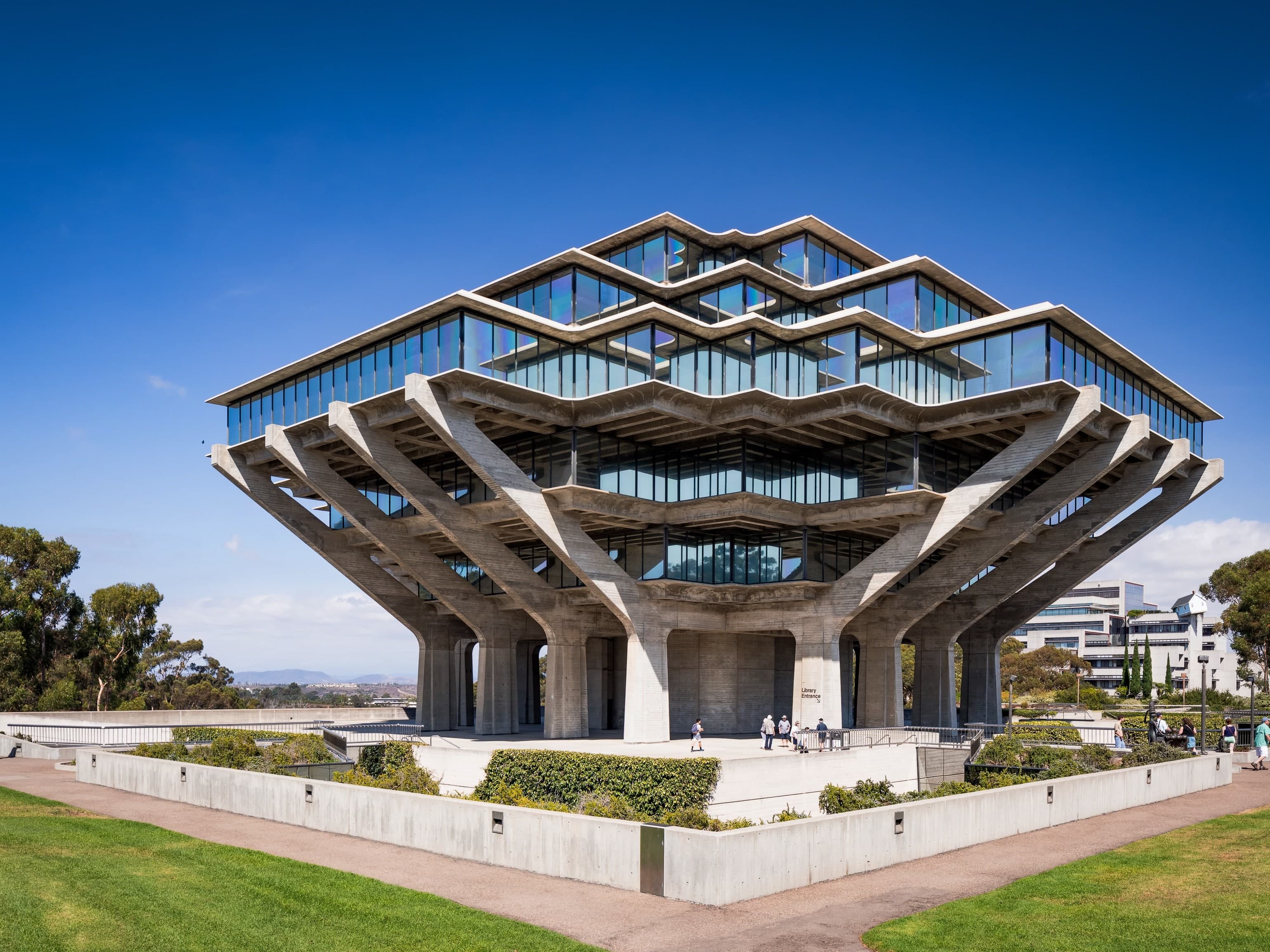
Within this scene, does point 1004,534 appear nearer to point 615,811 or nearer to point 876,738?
point 876,738

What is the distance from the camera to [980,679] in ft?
201

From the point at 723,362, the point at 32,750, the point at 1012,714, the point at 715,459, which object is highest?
the point at 723,362

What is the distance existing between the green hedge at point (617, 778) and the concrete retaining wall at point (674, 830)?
714 centimetres

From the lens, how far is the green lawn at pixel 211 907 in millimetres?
12977

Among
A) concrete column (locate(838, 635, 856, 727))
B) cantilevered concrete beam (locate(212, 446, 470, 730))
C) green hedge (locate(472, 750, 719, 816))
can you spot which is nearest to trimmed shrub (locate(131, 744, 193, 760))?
green hedge (locate(472, 750, 719, 816))

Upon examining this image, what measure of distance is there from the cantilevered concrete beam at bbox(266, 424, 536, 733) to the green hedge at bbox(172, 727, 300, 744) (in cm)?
919

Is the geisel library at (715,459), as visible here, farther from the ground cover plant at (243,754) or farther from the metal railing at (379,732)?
the ground cover plant at (243,754)

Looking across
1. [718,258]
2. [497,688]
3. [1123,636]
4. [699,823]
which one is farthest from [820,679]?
[1123,636]

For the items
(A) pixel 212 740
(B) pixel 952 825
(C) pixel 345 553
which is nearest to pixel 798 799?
(B) pixel 952 825

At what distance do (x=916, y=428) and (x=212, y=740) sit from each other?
2776 centimetres

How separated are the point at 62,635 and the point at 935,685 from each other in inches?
2085

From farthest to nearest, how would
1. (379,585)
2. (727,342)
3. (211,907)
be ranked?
(379,585), (727,342), (211,907)

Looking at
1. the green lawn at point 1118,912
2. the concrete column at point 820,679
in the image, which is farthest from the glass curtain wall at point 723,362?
the green lawn at point 1118,912

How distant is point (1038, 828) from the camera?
73.3 ft
